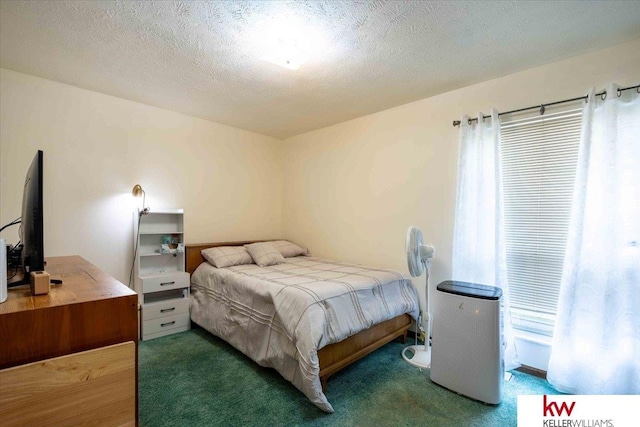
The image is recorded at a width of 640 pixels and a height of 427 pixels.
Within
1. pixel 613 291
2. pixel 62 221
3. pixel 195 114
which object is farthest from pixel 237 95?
pixel 613 291

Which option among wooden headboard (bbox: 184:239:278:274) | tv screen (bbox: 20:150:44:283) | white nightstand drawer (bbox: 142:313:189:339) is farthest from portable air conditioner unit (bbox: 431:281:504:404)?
wooden headboard (bbox: 184:239:278:274)

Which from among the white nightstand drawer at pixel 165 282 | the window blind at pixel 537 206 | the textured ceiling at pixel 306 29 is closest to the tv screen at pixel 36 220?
the textured ceiling at pixel 306 29

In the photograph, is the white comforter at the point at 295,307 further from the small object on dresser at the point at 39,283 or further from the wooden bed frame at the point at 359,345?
the small object on dresser at the point at 39,283

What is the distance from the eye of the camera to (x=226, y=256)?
3293mm

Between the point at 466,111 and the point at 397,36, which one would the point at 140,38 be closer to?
the point at 397,36

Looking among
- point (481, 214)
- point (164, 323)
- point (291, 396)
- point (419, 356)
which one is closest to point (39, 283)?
point (291, 396)

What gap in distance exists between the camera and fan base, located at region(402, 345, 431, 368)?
2.43 metres

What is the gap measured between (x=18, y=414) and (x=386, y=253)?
2896 mm

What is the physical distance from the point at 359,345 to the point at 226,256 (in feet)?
5.88

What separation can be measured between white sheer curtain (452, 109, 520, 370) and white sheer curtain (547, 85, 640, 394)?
0.38 meters

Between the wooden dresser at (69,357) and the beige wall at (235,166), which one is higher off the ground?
the beige wall at (235,166)

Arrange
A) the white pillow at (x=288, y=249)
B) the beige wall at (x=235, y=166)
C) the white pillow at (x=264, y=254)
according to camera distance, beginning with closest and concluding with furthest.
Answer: the beige wall at (x=235, y=166) → the white pillow at (x=264, y=254) → the white pillow at (x=288, y=249)

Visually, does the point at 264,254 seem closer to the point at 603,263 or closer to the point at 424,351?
the point at 424,351

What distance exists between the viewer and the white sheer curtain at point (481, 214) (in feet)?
7.76
